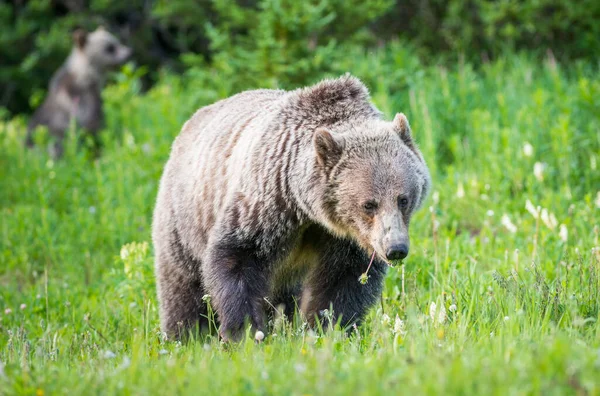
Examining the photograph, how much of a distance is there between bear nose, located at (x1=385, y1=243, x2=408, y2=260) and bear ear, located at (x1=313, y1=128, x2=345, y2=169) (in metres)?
0.66

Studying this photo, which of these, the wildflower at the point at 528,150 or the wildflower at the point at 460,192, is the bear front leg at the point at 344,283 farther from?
the wildflower at the point at 528,150

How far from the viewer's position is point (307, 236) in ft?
16.1

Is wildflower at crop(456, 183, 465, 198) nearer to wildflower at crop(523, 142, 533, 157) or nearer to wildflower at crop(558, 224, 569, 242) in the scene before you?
wildflower at crop(523, 142, 533, 157)

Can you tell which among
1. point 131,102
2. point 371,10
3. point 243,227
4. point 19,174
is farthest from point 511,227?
point 131,102

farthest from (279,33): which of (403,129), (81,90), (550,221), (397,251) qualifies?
(397,251)

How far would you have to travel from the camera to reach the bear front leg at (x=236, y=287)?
4688 millimetres

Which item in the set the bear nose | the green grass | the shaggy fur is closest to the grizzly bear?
the bear nose

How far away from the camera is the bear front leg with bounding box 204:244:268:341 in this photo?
4688 millimetres

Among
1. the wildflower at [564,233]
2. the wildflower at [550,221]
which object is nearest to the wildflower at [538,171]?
the wildflower at [550,221]

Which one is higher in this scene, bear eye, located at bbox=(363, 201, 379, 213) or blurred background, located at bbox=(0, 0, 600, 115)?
bear eye, located at bbox=(363, 201, 379, 213)

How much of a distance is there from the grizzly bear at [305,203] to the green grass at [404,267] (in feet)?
0.94

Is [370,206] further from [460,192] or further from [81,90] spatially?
[81,90]

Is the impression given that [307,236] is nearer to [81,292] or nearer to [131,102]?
[81,292]

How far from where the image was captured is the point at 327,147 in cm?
454
